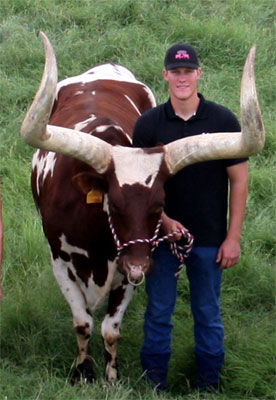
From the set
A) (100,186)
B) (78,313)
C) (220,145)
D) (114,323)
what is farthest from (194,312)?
(220,145)

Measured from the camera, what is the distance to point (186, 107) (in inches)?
207

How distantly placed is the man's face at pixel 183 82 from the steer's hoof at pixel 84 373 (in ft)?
5.83

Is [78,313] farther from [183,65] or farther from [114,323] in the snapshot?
[183,65]

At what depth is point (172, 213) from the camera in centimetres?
543

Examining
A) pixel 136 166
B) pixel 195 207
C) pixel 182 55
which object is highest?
pixel 182 55

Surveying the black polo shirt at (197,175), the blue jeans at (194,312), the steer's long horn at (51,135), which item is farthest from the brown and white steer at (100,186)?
the blue jeans at (194,312)

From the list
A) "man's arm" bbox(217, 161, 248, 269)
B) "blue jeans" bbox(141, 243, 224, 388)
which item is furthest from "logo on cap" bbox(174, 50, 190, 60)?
"blue jeans" bbox(141, 243, 224, 388)

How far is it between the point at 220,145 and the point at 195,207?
415 millimetres

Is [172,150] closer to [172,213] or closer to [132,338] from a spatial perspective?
[172,213]

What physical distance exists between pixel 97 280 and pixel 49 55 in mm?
1543

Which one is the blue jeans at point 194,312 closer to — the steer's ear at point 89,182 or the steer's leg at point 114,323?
the steer's leg at point 114,323

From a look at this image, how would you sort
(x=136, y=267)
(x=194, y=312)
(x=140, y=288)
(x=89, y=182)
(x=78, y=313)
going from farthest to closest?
Answer: (x=140, y=288), (x=78, y=313), (x=194, y=312), (x=89, y=182), (x=136, y=267)

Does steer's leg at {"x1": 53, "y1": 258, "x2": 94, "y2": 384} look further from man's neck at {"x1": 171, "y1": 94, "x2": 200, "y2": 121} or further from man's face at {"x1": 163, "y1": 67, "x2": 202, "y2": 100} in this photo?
man's face at {"x1": 163, "y1": 67, "x2": 202, "y2": 100}

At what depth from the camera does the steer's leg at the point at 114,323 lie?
232 inches
